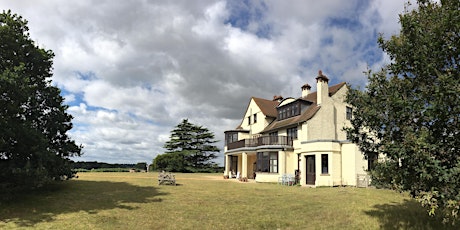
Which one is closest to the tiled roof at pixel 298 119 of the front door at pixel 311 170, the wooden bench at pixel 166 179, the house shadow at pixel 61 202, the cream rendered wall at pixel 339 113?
the cream rendered wall at pixel 339 113

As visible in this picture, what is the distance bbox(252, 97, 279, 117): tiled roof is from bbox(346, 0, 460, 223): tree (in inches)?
1148

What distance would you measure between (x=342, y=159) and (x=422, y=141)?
67.4ft

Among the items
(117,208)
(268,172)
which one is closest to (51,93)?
(117,208)

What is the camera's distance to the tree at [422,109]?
23.7 feet

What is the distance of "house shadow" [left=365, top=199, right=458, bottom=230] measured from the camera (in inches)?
431

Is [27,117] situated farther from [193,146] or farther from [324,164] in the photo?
[193,146]

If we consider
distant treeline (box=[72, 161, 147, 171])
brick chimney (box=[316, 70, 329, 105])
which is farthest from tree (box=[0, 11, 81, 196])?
distant treeline (box=[72, 161, 147, 171])

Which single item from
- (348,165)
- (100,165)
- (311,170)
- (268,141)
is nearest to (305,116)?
(268,141)

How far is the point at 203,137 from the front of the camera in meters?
60.1

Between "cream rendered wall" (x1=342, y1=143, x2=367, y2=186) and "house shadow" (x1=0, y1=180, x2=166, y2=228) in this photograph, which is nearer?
"house shadow" (x1=0, y1=180, x2=166, y2=228)

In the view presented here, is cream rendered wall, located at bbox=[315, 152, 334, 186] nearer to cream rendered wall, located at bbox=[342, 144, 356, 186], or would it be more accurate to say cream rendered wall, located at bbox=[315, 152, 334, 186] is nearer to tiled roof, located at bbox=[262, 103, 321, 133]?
cream rendered wall, located at bbox=[342, 144, 356, 186]

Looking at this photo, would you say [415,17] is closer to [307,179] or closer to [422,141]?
[422,141]

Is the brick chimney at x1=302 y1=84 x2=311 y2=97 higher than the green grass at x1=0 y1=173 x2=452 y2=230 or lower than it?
higher

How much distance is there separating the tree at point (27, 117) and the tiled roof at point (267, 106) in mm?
24072
